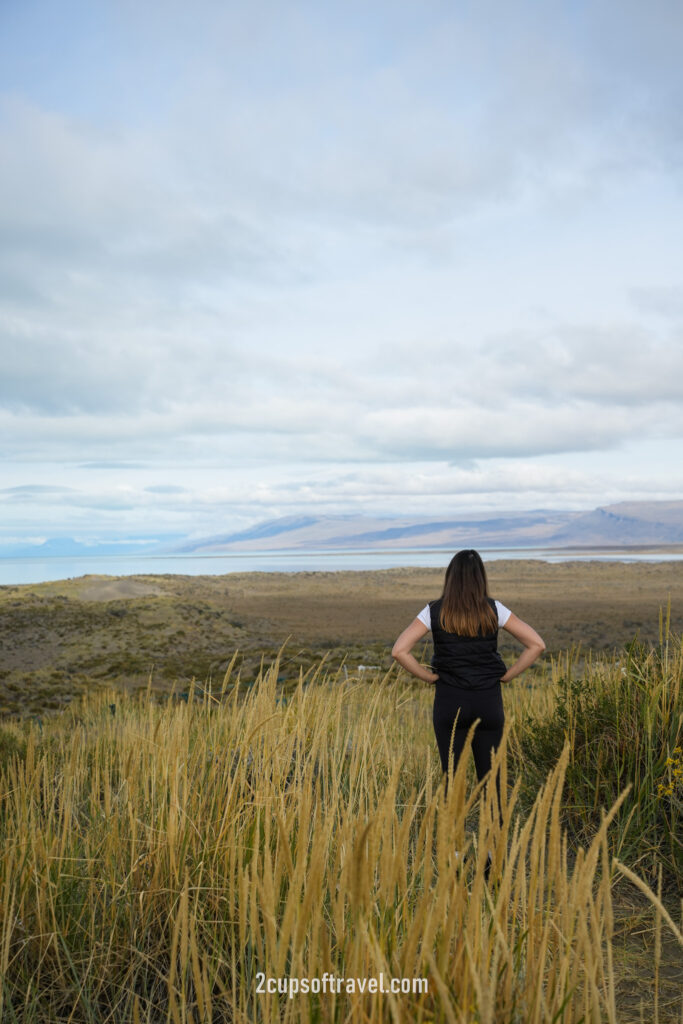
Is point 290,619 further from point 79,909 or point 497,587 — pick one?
point 79,909

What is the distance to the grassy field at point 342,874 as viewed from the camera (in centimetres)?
150

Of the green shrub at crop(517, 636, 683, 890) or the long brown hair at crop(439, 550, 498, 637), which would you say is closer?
the green shrub at crop(517, 636, 683, 890)

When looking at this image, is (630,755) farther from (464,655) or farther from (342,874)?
(342,874)

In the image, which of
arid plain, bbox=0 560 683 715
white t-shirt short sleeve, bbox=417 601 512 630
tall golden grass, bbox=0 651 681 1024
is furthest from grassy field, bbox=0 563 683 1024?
arid plain, bbox=0 560 683 715

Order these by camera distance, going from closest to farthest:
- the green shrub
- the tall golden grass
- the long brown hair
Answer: the tall golden grass
the green shrub
the long brown hair

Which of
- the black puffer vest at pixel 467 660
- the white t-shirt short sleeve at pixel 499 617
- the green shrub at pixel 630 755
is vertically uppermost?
the white t-shirt short sleeve at pixel 499 617

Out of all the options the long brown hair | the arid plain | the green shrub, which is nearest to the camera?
the green shrub

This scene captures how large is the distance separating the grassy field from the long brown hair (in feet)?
2.26

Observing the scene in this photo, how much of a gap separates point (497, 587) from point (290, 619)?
2124cm

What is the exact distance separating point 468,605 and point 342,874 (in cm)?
247

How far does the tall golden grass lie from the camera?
1.47 meters

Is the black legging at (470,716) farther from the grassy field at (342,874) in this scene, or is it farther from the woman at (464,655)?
the grassy field at (342,874)

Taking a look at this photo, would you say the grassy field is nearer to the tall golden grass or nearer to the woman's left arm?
the tall golden grass

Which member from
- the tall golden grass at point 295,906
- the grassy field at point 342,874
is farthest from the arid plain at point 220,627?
the tall golden grass at point 295,906
